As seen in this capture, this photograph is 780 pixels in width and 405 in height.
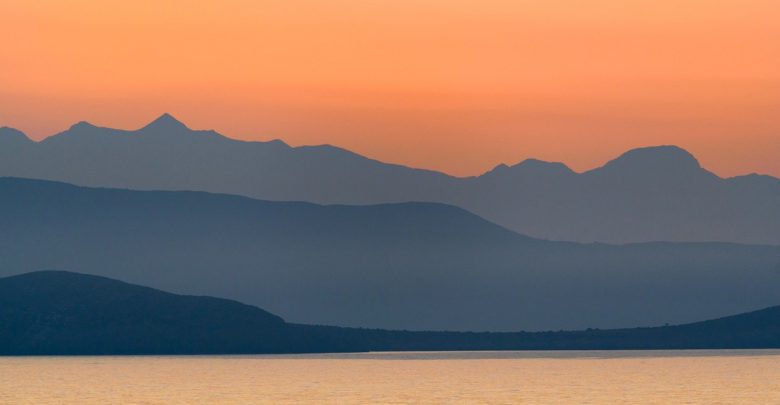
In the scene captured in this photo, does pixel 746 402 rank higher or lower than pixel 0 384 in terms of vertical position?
lower

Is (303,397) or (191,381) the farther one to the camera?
(191,381)

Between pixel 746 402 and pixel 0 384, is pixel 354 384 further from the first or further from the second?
pixel 746 402

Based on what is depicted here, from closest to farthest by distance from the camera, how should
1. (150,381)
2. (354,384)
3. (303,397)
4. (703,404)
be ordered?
(703,404) → (303,397) → (354,384) → (150,381)

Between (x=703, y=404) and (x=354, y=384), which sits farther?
(x=354, y=384)

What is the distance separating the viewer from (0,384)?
186 metres

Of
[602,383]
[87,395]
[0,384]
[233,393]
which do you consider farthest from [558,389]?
[0,384]

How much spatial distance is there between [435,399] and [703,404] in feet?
74.5

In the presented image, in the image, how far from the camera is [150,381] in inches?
7653

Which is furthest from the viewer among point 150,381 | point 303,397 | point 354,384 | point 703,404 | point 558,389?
point 150,381

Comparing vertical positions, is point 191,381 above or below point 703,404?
above

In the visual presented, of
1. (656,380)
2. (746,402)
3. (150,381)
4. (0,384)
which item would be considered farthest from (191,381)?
(746,402)

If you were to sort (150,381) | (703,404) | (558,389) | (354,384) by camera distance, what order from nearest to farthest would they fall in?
(703,404) < (558,389) < (354,384) < (150,381)

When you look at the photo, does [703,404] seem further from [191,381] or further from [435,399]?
[191,381]

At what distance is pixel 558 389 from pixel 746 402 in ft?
103
